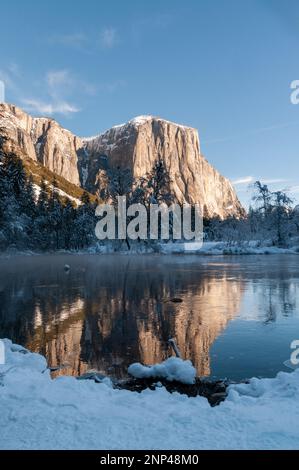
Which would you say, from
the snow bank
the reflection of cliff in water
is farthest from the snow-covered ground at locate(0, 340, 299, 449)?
the reflection of cliff in water

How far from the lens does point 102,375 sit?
25.9 ft

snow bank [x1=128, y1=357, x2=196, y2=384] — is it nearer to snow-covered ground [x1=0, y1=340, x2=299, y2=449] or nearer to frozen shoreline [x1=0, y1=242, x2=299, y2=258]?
snow-covered ground [x1=0, y1=340, x2=299, y2=449]

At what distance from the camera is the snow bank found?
7.45 m

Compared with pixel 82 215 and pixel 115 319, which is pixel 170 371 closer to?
pixel 115 319

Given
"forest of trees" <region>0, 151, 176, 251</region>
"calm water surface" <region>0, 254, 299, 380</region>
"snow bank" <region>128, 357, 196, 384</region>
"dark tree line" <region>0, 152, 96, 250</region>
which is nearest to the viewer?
"snow bank" <region>128, 357, 196, 384</region>

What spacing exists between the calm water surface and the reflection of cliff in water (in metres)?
0.03

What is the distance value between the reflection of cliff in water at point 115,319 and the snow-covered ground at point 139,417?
1.75 metres

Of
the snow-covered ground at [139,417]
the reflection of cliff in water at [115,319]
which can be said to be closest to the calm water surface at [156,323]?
the reflection of cliff in water at [115,319]

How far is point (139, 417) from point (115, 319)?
7906mm

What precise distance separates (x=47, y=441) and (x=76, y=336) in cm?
650

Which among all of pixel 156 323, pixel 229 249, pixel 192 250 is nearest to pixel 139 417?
pixel 156 323

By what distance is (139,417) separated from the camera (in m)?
5.32

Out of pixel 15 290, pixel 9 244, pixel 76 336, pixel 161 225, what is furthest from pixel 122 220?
pixel 76 336

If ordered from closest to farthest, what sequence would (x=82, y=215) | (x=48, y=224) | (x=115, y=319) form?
(x=115, y=319) < (x=48, y=224) < (x=82, y=215)
